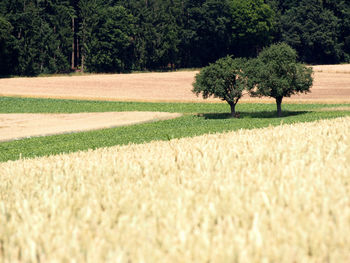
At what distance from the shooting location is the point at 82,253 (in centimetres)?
284

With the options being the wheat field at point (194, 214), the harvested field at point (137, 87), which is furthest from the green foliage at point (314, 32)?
the wheat field at point (194, 214)

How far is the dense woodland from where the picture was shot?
12431 cm

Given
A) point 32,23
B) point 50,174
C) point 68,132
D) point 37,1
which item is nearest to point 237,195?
point 50,174

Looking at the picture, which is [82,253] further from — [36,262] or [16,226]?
[16,226]

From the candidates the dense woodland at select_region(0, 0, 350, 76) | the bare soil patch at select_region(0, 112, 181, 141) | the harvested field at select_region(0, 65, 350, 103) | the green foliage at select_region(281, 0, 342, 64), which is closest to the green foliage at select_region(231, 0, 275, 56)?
the dense woodland at select_region(0, 0, 350, 76)

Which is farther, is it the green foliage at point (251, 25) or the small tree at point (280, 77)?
the green foliage at point (251, 25)

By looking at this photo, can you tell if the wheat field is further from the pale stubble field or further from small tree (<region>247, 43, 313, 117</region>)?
small tree (<region>247, 43, 313, 117</region>)

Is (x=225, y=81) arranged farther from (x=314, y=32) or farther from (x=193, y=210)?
(x=314, y=32)

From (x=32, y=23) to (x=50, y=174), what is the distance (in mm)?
121782

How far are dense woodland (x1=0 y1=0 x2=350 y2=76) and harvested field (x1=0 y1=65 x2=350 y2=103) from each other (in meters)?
12.2

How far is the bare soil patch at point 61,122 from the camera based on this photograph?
49672 mm

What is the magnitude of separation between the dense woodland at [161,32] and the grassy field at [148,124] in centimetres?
4234

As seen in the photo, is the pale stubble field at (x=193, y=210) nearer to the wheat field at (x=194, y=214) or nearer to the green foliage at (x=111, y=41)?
the wheat field at (x=194, y=214)

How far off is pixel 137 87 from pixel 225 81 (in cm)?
4388
